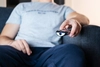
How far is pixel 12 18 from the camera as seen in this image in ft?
4.14

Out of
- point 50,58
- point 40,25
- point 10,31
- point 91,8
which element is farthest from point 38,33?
point 91,8

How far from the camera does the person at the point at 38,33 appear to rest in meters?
0.87

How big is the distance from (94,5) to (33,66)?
51.6 inches

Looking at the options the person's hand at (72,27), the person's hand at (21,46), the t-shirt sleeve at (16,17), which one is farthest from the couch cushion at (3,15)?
the person's hand at (72,27)

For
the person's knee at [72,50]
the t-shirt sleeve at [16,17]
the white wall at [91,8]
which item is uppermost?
the t-shirt sleeve at [16,17]

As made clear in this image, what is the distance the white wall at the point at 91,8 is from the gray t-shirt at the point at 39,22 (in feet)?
2.56

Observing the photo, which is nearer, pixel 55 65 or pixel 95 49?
pixel 55 65

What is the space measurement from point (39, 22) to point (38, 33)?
0.08 m

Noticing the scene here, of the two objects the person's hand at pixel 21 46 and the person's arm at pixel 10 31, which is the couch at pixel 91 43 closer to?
the person's hand at pixel 21 46

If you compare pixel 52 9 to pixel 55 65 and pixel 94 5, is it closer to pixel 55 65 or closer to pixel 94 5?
pixel 55 65

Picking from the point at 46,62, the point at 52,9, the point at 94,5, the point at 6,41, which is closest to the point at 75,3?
the point at 94,5

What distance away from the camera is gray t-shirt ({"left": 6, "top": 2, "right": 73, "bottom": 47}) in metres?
1.17

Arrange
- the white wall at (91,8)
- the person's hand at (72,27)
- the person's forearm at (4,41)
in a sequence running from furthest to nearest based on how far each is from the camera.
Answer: the white wall at (91,8) → the person's forearm at (4,41) → the person's hand at (72,27)

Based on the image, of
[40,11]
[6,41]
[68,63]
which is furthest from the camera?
[40,11]
